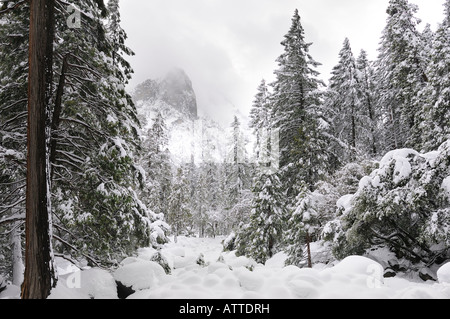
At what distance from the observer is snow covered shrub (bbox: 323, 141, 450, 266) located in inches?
269

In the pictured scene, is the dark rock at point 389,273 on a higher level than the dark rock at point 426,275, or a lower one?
lower

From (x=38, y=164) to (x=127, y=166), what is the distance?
199 centimetres

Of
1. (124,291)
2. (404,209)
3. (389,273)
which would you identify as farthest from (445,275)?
(124,291)

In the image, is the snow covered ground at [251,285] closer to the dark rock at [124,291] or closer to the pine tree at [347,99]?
the dark rock at [124,291]

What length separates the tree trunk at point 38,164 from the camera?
12.8 feet

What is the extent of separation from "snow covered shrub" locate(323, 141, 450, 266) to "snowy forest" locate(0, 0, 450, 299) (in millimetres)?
40

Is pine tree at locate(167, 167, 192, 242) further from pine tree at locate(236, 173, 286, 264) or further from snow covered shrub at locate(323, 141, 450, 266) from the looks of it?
snow covered shrub at locate(323, 141, 450, 266)

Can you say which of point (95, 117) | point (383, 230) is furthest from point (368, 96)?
point (95, 117)

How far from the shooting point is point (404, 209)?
7191mm

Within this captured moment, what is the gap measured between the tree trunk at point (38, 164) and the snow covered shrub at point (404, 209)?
8.48 meters

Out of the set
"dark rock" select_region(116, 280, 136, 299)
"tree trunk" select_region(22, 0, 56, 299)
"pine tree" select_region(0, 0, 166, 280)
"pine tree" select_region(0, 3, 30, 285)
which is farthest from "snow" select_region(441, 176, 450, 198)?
"pine tree" select_region(0, 3, 30, 285)

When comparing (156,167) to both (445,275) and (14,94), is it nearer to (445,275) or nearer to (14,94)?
(14,94)

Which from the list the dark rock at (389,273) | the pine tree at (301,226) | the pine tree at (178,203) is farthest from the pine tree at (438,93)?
the pine tree at (178,203)

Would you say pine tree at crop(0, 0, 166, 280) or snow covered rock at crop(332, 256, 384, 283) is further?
pine tree at crop(0, 0, 166, 280)
